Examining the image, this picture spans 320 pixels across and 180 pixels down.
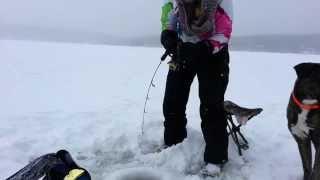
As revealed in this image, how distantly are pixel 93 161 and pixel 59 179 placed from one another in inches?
66.4

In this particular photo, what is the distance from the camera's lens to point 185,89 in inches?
193

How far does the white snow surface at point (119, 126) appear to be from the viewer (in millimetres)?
4770

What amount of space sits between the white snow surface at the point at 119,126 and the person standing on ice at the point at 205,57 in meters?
0.41

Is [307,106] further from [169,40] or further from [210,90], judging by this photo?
[169,40]

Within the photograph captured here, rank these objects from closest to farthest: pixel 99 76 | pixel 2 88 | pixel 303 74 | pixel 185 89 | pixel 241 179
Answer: pixel 303 74
pixel 241 179
pixel 185 89
pixel 2 88
pixel 99 76

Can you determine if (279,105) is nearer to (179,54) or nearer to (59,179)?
(179,54)

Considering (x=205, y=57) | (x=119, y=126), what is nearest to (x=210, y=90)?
(x=205, y=57)

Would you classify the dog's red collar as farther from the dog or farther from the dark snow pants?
the dark snow pants

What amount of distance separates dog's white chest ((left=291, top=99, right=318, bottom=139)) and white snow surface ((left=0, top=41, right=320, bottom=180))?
594 mm

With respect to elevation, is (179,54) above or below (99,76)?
above

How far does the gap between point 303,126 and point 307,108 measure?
7.5 inches

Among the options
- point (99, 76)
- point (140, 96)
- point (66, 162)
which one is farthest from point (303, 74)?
point (99, 76)

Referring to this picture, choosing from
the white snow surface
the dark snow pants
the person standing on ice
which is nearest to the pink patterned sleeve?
the person standing on ice

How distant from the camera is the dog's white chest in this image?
3.99 metres
